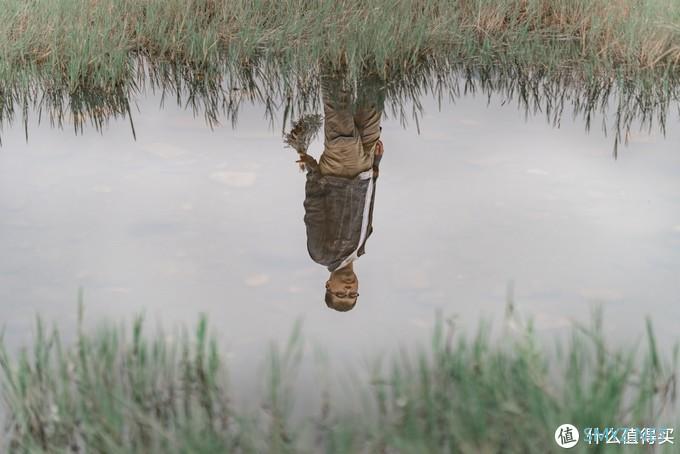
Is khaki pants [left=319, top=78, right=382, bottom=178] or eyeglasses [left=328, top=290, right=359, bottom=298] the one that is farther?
khaki pants [left=319, top=78, right=382, bottom=178]

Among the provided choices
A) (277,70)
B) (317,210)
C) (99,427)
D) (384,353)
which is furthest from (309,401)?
(277,70)

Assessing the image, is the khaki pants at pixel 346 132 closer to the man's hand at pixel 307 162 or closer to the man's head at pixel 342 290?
the man's hand at pixel 307 162

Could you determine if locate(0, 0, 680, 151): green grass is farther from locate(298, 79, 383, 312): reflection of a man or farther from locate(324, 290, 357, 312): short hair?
locate(324, 290, 357, 312): short hair

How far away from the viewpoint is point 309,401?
217 centimetres

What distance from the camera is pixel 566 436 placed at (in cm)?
190

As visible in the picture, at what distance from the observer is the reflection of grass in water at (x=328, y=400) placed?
6.41 ft

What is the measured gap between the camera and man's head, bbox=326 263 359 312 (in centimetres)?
270

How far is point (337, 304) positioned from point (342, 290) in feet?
0.31

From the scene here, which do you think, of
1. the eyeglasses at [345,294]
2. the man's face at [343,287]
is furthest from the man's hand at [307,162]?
the eyeglasses at [345,294]

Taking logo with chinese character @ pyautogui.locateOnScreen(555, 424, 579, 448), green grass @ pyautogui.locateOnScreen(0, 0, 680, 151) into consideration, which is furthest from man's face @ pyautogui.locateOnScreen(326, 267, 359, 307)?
green grass @ pyautogui.locateOnScreen(0, 0, 680, 151)

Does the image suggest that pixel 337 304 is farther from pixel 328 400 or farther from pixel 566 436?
pixel 566 436

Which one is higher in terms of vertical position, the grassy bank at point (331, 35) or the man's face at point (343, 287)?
the grassy bank at point (331, 35)

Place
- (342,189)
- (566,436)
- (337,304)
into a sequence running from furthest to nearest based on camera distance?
(342,189) < (337,304) < (566,436)

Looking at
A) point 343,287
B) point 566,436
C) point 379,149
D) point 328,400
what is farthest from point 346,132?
point 566,436
